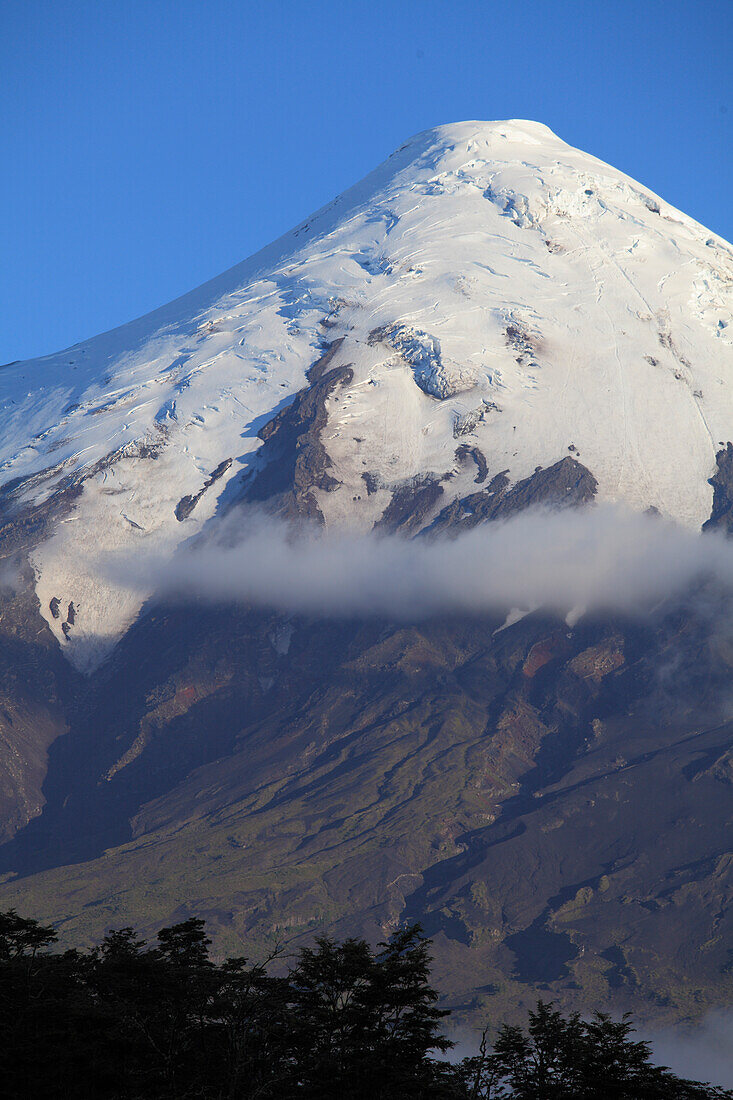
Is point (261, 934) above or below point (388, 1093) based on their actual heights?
above

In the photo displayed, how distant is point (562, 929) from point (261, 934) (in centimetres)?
4821

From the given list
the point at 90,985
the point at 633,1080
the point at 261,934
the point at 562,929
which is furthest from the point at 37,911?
the point at 633,1080

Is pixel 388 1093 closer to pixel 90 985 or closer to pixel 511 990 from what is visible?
pixel 90 985

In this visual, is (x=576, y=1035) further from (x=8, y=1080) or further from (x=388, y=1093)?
(x=8, y=1080)

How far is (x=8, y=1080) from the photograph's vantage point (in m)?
47.4

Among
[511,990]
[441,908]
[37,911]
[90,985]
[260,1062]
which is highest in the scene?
[37,911]

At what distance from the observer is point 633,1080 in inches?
1972

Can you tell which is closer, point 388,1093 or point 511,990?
point 388,1093

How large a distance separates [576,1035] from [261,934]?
466ft

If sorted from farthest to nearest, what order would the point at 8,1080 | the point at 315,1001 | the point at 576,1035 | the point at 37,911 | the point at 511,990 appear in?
the point at 37,911 < the point at 511,990 < the point at 576,1035 < the point at 315,1001 < the point at 8,1080

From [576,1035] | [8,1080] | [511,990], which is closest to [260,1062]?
[8,1080]

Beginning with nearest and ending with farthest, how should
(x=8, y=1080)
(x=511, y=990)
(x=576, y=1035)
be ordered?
(x=8, y=1080), (x=576, y=1035), (x=511, y=990)

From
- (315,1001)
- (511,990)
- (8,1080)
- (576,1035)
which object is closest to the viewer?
(8,1080)

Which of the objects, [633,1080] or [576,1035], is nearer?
[633,1080]
